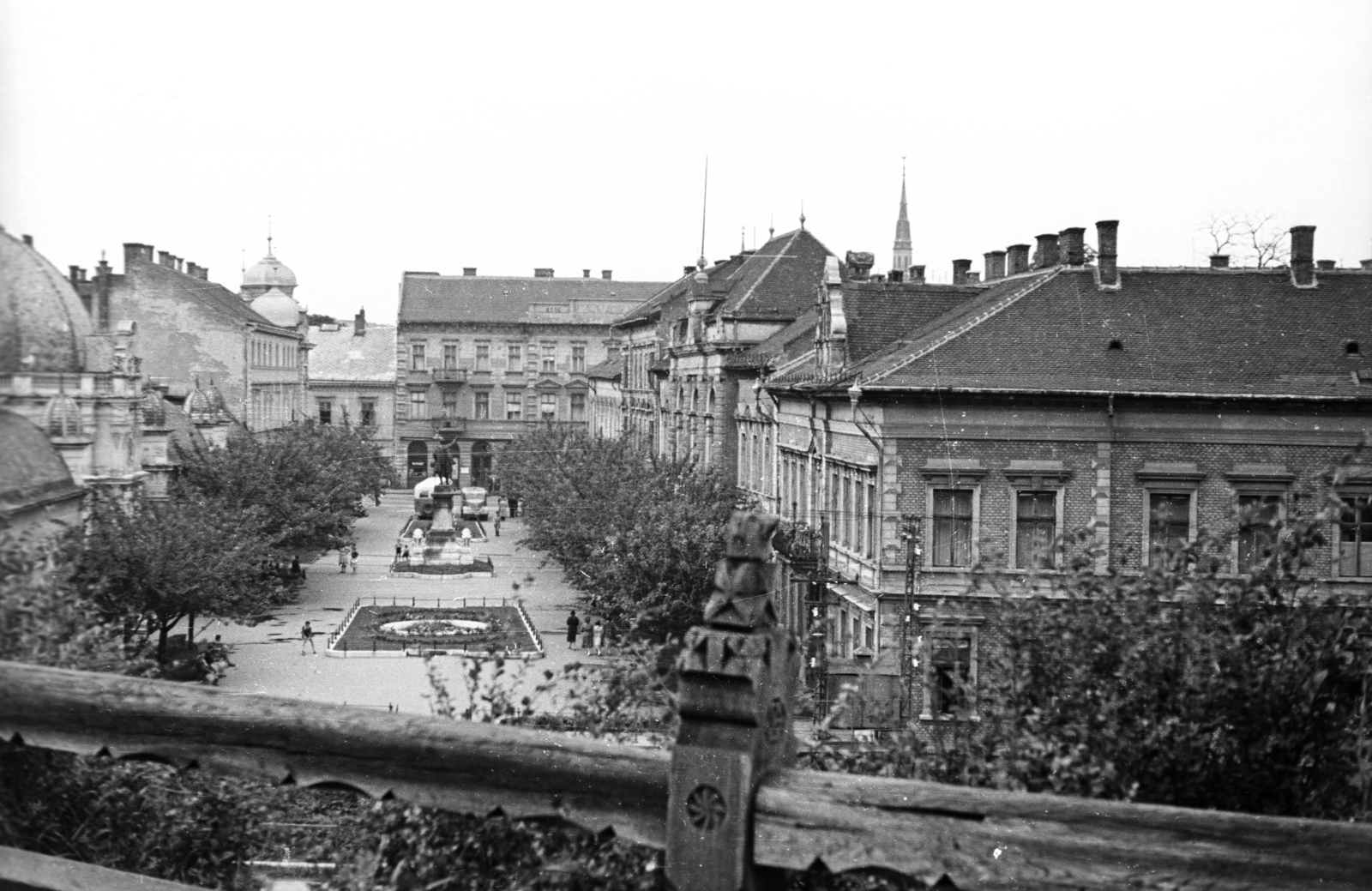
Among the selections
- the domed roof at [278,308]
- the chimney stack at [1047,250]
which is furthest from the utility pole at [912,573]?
the domed roof at [278,308]

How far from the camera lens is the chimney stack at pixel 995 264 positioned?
43.2 meters

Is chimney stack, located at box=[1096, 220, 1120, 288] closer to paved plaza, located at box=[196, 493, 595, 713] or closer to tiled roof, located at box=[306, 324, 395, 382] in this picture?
paved plaza, located at box=[196, 493, 595, 713]

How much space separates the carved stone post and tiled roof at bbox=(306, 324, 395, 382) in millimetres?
107358

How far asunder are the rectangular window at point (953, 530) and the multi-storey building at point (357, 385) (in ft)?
277

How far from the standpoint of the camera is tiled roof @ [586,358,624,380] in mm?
84312

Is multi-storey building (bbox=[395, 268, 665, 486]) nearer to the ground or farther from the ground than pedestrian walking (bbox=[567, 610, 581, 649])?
farther from the ground

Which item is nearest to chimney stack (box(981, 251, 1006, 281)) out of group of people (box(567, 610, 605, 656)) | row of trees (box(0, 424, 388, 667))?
group of people (box(567, 610, 605, 656))

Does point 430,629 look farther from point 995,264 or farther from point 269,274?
point 269,274

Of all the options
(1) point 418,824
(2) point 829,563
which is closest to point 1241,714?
(1) point 418,824

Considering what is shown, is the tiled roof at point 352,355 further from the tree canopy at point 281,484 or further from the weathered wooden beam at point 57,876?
the weathered wooden beam at point 57,876

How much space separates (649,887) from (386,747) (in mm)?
1130

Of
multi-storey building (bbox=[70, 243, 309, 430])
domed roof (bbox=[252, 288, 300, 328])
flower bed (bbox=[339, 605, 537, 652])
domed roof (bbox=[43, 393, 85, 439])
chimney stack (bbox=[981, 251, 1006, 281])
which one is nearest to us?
domed roof (bbox=[43, 393, 85, 439])

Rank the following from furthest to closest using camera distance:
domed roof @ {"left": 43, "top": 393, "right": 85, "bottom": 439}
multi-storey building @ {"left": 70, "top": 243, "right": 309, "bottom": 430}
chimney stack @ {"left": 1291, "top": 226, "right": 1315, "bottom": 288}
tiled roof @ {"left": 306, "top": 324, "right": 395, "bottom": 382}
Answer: tiled roof @ {"left": 306, "top": 324, "right": 395, "bottom": 382}
multi-storey building @ {"left": 70, "top": 243, "right": 309, "bottom": 430}
chimney stack @ {"left": 1291, "top": 226, "right": 1315, "bottom": 288}
domed roof @ {"left": 43, "top": 393, "right": 85, "bottom": 439}

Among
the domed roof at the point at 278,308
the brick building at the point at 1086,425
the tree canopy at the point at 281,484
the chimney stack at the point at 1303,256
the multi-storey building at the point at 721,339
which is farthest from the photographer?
the domed roof at the point at 278,308
